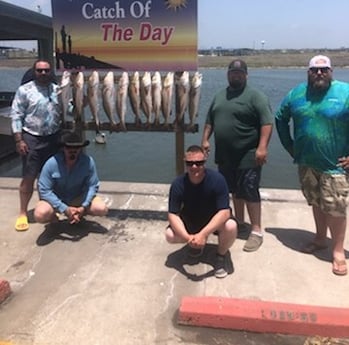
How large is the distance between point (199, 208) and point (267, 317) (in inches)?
40.6

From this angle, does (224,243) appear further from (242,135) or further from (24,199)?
(24,199)

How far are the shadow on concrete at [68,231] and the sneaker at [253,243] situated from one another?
1.39 meters

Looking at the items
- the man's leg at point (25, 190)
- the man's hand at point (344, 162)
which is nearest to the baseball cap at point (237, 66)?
the man's hand at point (344, 162)

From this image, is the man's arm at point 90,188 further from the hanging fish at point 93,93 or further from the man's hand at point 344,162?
the man's hand at point 344,162

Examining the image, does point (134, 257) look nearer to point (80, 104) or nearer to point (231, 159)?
point (231, 159)

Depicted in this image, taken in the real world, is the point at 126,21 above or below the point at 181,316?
above

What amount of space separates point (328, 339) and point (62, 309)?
5.80 feet

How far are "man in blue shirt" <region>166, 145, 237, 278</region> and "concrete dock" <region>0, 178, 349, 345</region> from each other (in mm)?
314

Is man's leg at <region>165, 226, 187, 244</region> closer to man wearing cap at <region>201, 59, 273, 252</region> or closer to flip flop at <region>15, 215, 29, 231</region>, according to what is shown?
man wearing cap at <region>201, 59, 273, 252</region>

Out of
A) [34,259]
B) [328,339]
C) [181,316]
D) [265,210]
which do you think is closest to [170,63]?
[265,210]

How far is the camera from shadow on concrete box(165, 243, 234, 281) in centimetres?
370

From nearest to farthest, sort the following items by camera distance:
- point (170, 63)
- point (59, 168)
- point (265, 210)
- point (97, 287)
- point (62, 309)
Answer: point (62, 309), point (97, 287), point (59, 168), point (170, 63), point (265, 210)

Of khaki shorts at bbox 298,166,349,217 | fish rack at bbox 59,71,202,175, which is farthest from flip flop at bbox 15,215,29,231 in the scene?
khaki shorts at bbox 298,166,349,217

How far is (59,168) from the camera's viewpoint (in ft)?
14.1
